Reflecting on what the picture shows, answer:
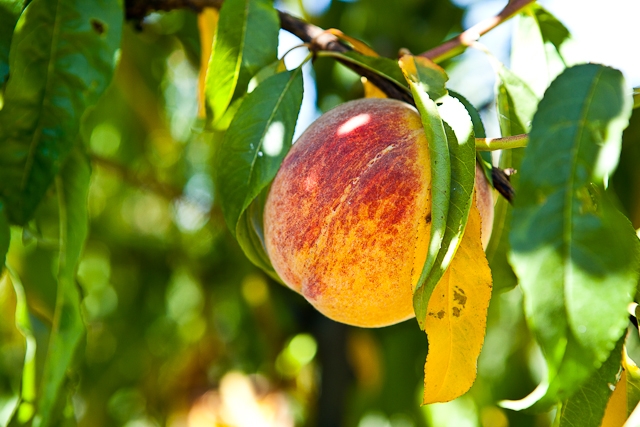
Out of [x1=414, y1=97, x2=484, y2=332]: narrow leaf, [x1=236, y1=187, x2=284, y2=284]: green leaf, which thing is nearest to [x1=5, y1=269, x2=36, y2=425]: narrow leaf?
[x1=236, y1=187, x2=284, y2=284]: green leaf

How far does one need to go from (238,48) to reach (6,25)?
0.29 meters

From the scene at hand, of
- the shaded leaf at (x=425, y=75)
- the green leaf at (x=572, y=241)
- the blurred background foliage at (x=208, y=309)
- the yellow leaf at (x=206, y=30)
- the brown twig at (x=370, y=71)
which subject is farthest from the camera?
the blurred background foliage at (x=208, y=309)

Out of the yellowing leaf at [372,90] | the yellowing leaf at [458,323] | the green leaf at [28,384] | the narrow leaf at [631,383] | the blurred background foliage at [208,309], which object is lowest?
the blurred background foliage at [208,309]

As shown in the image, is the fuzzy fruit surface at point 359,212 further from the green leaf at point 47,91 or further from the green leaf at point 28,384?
the green leaf at point 28,384

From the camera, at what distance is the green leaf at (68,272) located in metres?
0.89

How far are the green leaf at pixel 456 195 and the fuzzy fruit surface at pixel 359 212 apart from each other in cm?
6

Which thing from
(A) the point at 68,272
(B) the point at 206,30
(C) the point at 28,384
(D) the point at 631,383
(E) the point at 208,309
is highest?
(B) the point at 206,30

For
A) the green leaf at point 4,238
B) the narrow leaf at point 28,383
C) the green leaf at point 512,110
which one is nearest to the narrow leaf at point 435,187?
the green leaf at point 512,110

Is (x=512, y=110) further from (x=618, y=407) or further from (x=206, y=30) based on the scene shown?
(x=206, y=30)

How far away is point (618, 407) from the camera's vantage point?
72 cm

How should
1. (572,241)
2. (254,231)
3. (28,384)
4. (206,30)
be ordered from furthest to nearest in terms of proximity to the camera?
(206,30) → (28,384) → (254,231) → (572,241)

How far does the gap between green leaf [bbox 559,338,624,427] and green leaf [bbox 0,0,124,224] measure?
0.66 m

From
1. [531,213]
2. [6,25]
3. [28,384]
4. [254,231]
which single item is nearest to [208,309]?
[28,384]

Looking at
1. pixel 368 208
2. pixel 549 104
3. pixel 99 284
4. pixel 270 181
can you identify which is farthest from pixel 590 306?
pixel 99 284
